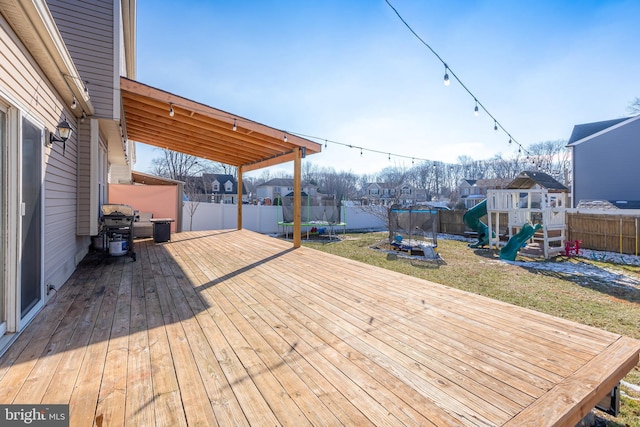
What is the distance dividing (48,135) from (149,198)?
255 inches

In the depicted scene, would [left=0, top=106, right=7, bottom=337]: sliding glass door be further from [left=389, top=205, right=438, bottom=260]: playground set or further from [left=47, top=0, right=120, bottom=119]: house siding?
[left=389, top=205, right=438, bottom=260]: playground set

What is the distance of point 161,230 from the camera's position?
7.47 m

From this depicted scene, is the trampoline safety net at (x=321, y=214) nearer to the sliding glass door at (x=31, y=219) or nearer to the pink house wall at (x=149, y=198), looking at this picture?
the pink house wall at (x=149, y=198)

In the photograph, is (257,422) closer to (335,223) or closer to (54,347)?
(54,347)

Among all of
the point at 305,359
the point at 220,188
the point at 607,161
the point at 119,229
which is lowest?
the point at 305,359

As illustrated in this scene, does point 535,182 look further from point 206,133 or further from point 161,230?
point 161,230

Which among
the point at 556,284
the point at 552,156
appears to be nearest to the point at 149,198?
the point at 556,284

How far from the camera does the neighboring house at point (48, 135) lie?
2.27 metres

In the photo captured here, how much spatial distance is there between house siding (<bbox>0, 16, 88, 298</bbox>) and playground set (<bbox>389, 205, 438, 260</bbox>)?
299 inches

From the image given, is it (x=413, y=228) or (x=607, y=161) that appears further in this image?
(x=607, y=161)

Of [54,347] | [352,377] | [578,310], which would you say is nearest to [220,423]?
[352,377]

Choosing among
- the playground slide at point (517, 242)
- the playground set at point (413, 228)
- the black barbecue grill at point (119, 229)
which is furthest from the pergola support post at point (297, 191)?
the playground slide at point (517, 242)

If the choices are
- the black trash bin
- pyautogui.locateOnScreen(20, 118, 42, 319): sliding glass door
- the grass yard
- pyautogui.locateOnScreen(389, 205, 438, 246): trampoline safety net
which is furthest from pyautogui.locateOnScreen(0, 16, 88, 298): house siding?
pyautogui.locateOnScreen(389, 205, 438, 246): trampoline safety net

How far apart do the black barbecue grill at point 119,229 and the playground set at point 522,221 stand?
872cm
